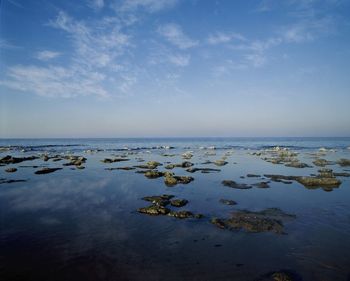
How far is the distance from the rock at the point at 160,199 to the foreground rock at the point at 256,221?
406 cm

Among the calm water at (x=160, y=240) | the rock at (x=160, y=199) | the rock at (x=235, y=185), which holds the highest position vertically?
the rock at (x=160, y=199)

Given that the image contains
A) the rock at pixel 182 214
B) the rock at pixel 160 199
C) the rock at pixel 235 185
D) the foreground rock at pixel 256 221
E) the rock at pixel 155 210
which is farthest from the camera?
the rock at pixel 235 185

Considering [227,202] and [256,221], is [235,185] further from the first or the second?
[256,221]

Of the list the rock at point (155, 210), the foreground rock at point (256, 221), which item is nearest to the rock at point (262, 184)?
the foreground rock at point (256, 221)

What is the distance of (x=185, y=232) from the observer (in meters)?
11.2

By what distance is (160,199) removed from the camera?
53.9 feet

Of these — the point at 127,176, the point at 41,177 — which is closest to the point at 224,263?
Answer: the point at 127,176

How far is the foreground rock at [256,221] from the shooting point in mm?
11523

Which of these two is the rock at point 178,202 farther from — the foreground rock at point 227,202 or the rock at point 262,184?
the rock at point 262,184

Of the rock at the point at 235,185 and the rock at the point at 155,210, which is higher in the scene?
the rock at the point at 155,210

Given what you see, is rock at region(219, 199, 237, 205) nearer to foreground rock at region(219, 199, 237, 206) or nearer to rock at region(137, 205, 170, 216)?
foreground rock at region(219, 199, 237, 206)

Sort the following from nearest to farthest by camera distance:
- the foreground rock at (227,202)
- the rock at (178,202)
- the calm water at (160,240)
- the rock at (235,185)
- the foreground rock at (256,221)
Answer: the calm water at (160,240) < the foreground rock at (256,221) < the rock at (178,202) < the foreground rock at (227,202) < the rock at (235,185)

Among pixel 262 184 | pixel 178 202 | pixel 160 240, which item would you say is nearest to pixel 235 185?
pixel 262 184

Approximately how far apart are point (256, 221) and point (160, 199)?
637 centimetres
